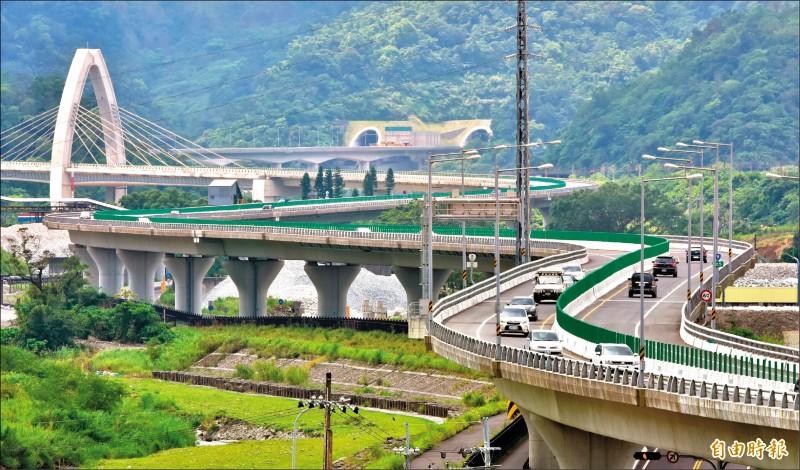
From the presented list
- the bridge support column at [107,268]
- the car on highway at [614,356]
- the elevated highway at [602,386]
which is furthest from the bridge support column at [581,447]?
the bridge support column at [107,268]

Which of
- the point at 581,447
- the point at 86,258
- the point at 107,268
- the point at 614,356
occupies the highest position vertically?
the point at 614,356

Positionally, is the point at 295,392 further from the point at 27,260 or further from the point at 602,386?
the point at 27,260

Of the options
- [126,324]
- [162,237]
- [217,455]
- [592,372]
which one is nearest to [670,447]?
[592,372]

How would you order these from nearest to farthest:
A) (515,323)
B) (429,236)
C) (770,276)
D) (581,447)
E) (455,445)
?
(581,447) → (515,323) → (455,445) → (429,236) → (770,276)

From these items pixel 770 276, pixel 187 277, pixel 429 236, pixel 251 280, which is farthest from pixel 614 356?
pixel 187 277

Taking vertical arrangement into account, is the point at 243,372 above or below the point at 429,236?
below

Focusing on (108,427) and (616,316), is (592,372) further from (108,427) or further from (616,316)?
(108,427)

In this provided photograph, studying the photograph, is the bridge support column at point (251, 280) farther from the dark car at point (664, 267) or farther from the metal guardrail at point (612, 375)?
the metal guardrail at point (612, 375)

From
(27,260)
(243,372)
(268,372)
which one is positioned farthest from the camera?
(27,260)
